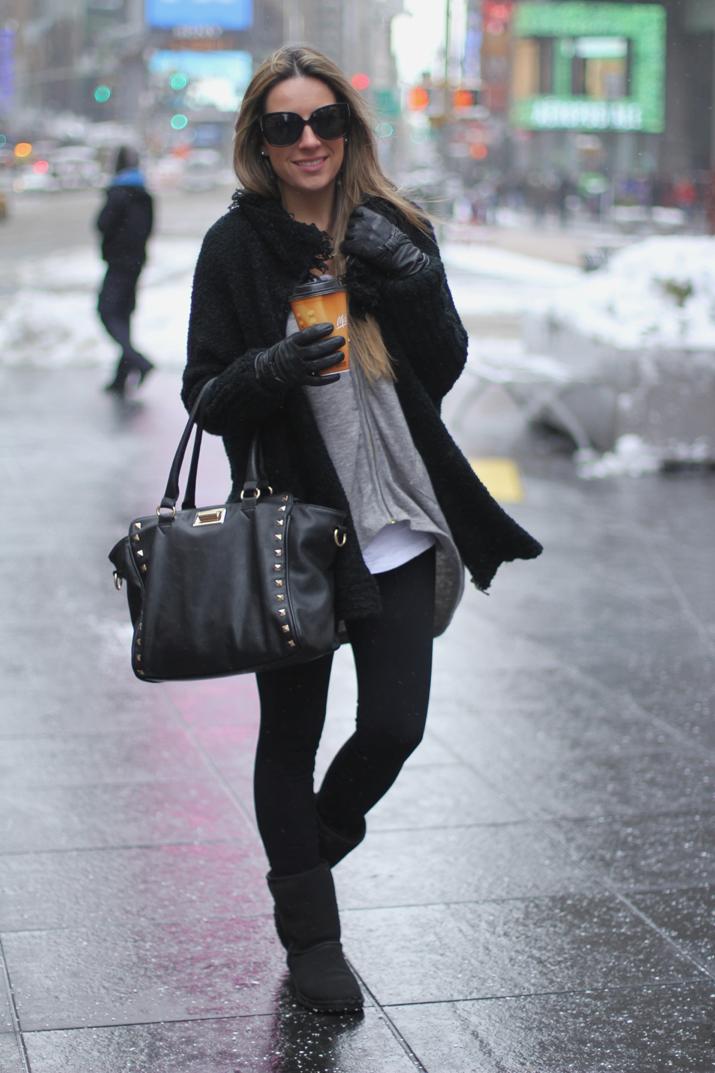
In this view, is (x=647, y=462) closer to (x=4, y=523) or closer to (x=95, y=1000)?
(x=4, y=523)

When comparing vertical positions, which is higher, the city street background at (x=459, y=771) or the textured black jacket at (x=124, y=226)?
the textured black jacket at (x=124, y=226)

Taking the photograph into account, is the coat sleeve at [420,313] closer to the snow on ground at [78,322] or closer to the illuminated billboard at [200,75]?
the snow on ground at [78,322]

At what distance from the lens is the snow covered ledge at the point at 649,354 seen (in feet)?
34.4

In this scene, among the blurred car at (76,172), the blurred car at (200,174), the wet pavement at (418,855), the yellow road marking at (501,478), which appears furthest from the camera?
the blurred car at (76,172)

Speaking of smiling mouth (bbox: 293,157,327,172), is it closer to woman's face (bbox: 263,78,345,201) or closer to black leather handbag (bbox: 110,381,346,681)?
woman's face (bbox: 263,78,345,201)

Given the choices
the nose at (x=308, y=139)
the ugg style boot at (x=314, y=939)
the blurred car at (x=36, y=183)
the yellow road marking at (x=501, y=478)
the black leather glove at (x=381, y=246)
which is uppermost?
the nose at (x=308, y=139)

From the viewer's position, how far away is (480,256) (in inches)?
1330

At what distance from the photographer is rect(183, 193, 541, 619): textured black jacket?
10.7ft

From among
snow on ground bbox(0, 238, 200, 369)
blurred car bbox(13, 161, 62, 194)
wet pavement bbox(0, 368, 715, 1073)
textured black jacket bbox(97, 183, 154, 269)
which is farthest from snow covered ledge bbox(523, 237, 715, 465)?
blurred car bbox(13, 161, 62, 194)

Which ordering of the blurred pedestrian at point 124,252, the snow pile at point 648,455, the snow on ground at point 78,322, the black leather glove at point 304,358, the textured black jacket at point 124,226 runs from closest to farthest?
1. the black leather glove at point 304,358
2. the snow pile at point 648,455
3. the blurred pedestrian at point 124,252
4. the textured black jacket at point 124,226
5. the snow on ground at point 78,322

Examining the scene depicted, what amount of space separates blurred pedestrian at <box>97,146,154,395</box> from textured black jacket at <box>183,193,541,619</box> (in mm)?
10476

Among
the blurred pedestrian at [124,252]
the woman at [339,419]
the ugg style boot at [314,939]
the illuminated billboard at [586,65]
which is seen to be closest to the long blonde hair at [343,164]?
the woman at [339,419]

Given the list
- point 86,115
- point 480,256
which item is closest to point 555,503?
point 480,256

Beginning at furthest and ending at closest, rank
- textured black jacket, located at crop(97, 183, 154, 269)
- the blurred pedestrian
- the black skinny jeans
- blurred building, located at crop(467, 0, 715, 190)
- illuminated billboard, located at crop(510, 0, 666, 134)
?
illuminated billboard, located at crop(510, 0, 666, 134)
blurred building, located at crop(467, 0, 715, 190)
textured black jacket, located at crop(97, 183, 154, 269)
the black skinny jeans
the blurred pedestrian
